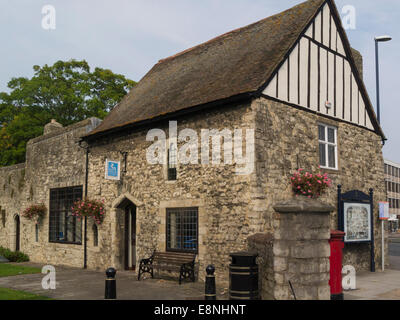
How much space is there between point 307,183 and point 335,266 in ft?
11.7

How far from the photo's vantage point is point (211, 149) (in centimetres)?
1155

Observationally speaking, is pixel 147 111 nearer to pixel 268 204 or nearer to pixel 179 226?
pixel 179 226

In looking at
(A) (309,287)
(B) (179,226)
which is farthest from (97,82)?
(A) (309,287)

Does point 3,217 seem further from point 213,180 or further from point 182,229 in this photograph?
point 213,180

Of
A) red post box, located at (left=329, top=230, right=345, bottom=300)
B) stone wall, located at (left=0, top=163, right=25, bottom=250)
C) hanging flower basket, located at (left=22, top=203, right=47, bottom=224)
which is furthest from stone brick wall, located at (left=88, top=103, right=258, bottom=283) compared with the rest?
stone wall, located at (left=0, top=163, right=25, bottom=250)

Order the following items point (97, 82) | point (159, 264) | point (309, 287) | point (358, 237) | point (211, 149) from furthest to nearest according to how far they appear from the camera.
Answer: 1. point (97, 82)
2. point (358, 237)
3. point (159, 264)
4. point (211, 149)
5. point (309, 287)

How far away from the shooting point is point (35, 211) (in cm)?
1858

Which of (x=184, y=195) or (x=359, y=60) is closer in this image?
(x=184, y=195)

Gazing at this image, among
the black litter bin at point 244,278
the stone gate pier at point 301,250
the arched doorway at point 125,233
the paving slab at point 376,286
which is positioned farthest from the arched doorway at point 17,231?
the stone gate pier at point 301,250

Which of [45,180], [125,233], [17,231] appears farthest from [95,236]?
[17,231]

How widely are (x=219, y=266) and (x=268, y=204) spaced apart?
203 cm

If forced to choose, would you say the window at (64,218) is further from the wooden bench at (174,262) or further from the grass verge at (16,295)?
the grass verge at (16,295)

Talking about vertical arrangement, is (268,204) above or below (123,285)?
above

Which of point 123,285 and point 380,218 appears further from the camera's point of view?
point 380,218
